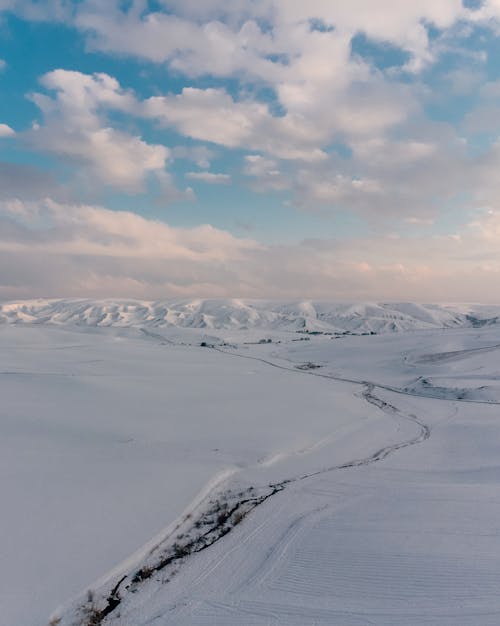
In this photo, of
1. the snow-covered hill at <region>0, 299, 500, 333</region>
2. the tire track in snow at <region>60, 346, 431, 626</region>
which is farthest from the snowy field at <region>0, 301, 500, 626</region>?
the snow-covered hill at <region>0, 299, 500, 333</region>

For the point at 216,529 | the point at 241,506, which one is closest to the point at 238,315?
the point at 241,506

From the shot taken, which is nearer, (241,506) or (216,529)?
(216,529)

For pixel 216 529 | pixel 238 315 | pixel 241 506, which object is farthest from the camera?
pixel 238 315

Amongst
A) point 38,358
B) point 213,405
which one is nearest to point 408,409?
point 213,405

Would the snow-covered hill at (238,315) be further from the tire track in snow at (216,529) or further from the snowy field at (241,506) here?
the tire track in snow at (216,529)

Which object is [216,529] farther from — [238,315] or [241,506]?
[238,315]

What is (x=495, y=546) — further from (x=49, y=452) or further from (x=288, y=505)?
(x=49, y=452)
